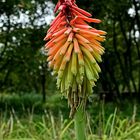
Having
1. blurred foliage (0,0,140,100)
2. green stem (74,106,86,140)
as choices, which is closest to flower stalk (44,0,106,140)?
green stem (74,106,86,140)

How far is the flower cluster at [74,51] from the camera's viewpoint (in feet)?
5.52

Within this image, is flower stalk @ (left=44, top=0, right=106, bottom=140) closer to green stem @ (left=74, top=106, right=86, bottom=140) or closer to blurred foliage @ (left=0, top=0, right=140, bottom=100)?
green stem @ (left=74, top=106, right=86, bottom=140)

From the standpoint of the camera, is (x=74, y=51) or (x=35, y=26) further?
(x=35, y=26)

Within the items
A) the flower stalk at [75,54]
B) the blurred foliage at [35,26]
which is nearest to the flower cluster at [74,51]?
the flower stalk at [75,54]

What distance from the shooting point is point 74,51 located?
169 centimetres

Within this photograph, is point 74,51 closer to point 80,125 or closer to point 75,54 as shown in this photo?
point 75,54

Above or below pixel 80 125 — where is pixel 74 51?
above

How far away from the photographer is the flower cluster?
1.68 m

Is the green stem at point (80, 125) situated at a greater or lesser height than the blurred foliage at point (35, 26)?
lesser

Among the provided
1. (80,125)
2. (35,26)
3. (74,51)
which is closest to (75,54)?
(74,51)

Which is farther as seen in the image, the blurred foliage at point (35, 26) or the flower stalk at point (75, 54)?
the blurred foliage at point (35, 26)

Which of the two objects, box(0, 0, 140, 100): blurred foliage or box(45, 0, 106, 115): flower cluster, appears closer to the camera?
box(45, 0, 106, 115): flower cluster

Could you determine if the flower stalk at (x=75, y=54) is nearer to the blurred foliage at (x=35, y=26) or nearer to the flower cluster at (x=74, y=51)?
the flower cluster at (x=74, y=51)

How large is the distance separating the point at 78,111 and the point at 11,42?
58.2ft
